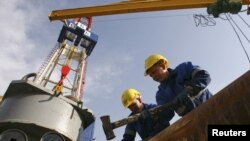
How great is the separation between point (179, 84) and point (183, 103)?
0.54m

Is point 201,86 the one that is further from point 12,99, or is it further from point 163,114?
point 12,99

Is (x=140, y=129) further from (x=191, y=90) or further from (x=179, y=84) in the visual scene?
(x=191, y=90)

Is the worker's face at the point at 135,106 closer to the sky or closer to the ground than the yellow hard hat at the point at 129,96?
closer to the ground

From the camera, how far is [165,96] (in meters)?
5.10

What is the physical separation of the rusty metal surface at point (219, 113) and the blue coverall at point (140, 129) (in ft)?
8.91

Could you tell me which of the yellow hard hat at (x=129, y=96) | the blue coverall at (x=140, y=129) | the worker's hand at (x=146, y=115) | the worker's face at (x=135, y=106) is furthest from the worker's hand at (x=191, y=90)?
the yellow hard hat at (x=129, y=96)

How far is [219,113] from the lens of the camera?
2176mm

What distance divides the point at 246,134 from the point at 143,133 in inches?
132

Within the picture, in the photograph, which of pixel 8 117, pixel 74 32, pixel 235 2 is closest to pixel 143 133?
pixel 8 117

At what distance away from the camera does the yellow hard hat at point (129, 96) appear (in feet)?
19.4

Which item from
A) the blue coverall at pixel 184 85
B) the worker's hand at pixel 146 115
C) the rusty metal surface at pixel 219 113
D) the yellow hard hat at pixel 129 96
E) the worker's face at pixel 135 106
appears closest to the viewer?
the rusty metal surface at pixel 219 113

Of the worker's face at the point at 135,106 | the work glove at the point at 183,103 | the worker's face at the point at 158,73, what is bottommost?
the work glove at the point at 183,103

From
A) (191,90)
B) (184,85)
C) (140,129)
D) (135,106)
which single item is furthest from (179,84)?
(135,106)

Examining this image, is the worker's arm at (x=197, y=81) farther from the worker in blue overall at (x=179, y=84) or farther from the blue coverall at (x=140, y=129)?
the blue coverall at (x=140, y=129)
